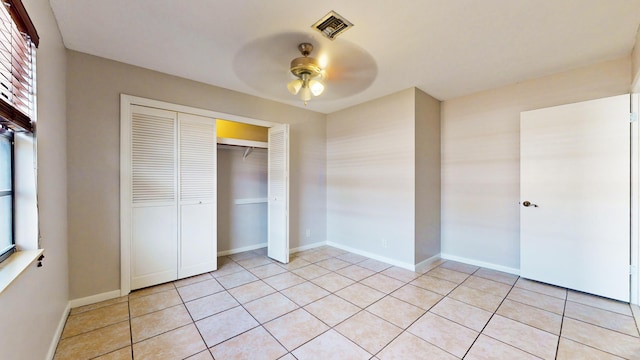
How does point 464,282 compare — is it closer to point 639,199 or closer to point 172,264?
point 639,199

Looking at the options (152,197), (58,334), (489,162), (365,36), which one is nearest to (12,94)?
(152,197)

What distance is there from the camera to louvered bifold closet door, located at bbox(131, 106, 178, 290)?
2.69 m

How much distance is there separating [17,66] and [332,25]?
198 centimetres

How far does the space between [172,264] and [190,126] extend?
169 cm

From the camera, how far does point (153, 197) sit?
9.20 feet

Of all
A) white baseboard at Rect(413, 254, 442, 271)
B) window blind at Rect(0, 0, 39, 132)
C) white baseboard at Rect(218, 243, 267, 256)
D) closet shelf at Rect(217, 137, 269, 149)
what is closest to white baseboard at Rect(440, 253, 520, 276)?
white baseboard at Rect(413, 254, 442, 271)

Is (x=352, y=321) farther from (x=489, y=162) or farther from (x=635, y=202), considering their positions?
(x=635, y=202)

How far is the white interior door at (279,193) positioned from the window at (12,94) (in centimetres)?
241

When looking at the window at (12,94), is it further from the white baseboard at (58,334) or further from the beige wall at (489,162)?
the beige wall at (489,162)

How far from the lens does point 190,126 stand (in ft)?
9.98

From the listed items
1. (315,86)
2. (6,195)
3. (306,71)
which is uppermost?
(306,71)

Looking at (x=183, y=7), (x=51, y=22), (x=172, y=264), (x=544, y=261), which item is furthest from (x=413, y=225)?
(x=51, y=22)

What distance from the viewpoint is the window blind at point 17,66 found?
121 centimetres

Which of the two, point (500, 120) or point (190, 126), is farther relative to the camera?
point (500, 120)
